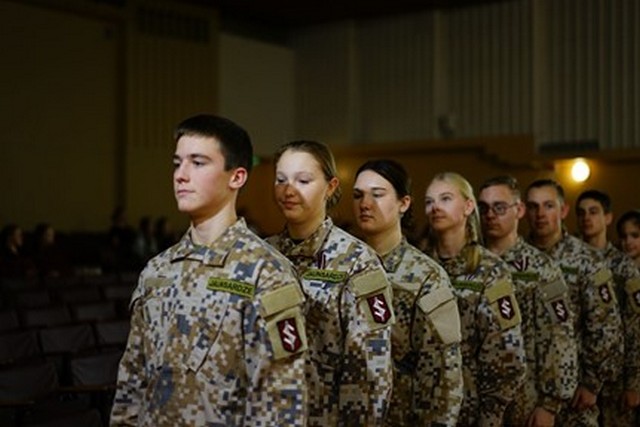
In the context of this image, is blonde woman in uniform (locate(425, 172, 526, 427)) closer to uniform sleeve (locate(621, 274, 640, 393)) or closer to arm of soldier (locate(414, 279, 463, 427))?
arm of soldier (locate(414, 279, 463, 427))

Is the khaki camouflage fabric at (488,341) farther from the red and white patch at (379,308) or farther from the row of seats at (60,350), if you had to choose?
the row of seats at (60,350)

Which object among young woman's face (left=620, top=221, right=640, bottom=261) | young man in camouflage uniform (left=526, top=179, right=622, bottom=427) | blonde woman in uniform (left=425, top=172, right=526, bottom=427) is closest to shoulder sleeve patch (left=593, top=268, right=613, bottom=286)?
young man in camouflage uniform (left=526, top=179, right=622, bottom=427)

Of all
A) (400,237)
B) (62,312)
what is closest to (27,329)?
(62,312)

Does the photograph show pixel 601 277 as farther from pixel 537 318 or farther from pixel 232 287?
pixel 232 287

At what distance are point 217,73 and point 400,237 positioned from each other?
9.57 m

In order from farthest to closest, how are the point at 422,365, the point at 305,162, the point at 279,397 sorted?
1. the point at 422,365
2. the point at 305,162
3. the point at 279,397

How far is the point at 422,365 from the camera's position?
2592 millimetres

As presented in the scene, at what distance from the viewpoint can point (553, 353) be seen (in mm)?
3359

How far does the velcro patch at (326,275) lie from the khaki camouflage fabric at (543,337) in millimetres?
1328

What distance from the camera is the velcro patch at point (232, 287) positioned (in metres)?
1.77

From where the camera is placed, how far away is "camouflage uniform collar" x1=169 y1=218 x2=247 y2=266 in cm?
183

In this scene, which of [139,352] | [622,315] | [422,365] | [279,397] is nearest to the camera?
[279,397]

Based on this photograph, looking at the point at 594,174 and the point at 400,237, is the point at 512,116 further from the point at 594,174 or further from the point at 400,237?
the point at 400,237

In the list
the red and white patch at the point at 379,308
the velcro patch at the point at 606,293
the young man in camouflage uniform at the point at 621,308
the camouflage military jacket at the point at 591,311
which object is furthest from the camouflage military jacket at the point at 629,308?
the red and white patch at the point at 379,308
